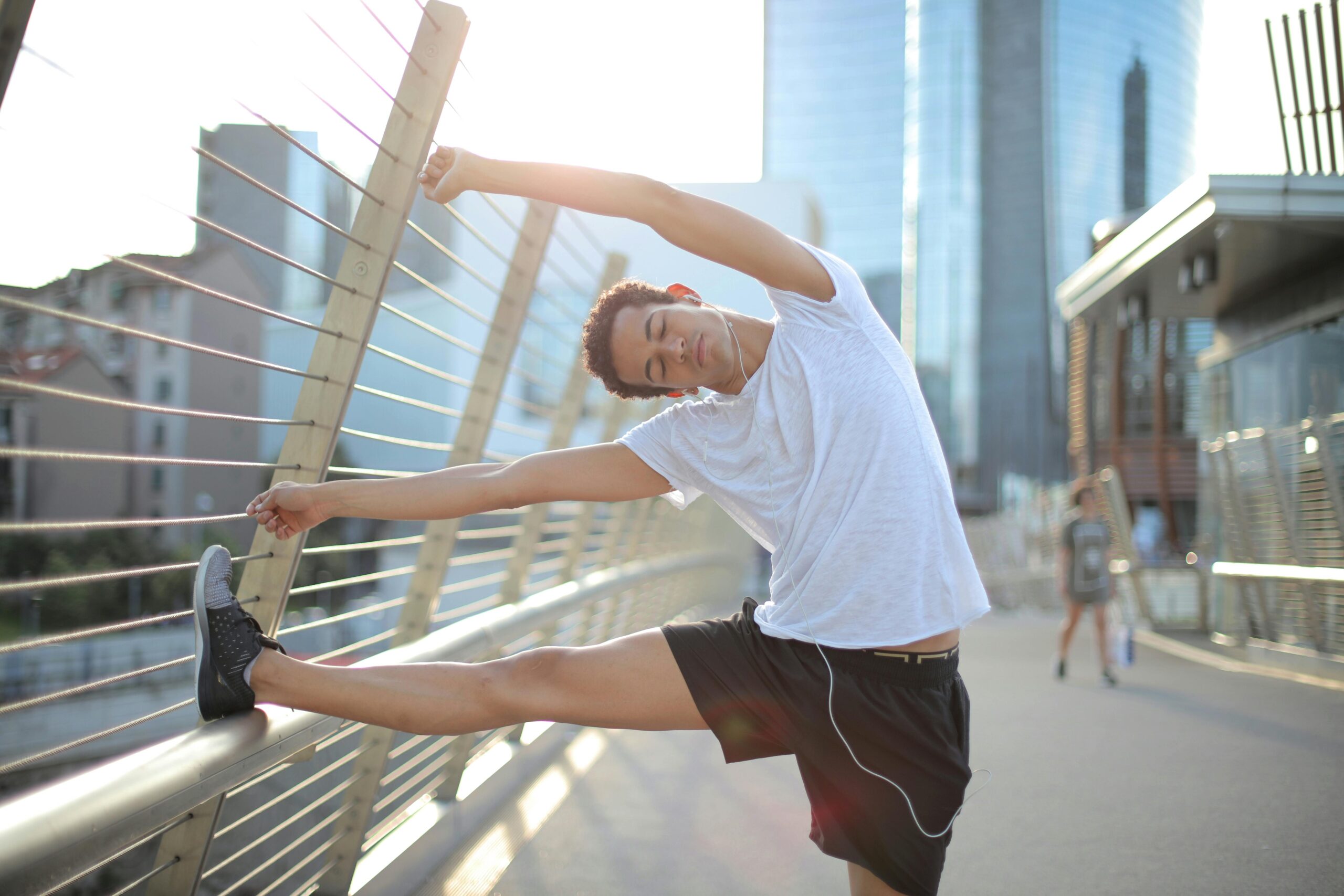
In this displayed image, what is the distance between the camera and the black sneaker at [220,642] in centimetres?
202

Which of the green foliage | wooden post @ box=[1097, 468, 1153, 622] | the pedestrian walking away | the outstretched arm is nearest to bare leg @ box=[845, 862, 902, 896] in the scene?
the outstretched arm

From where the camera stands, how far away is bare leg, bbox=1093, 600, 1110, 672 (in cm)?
805

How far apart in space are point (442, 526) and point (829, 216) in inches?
4394

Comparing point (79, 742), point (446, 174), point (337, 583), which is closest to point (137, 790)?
point (79, 742)

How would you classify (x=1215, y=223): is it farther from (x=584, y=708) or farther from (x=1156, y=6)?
(x=1156, y=6)

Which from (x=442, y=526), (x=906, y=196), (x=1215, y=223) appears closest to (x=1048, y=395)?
(x=906, y=196)

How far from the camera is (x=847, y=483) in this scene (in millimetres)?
2168

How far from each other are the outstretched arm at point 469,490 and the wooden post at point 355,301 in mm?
114

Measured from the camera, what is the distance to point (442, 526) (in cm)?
350

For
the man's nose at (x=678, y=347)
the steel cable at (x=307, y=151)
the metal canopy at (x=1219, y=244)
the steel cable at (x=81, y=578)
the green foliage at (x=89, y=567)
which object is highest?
the metal canopy at (x=1219, y=244)

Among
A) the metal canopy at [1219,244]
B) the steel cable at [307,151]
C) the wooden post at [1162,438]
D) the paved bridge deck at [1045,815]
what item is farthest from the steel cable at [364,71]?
the wooden post at [1162,438]

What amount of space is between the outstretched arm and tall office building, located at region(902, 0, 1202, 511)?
94106 mm

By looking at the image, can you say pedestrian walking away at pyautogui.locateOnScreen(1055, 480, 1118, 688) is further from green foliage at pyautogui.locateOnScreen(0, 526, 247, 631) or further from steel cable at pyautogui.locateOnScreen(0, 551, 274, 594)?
green foliage at pyautogui.locateOnScreen(0, 526, 247, 631)

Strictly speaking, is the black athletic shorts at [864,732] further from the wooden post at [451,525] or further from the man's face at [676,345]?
the wooden post at [451,525]
